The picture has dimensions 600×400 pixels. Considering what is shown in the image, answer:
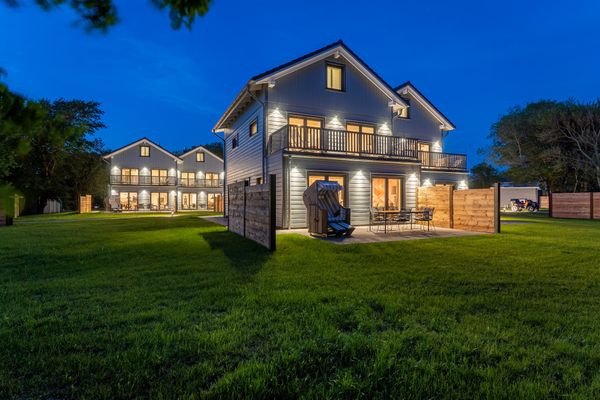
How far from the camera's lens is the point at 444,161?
2045cm

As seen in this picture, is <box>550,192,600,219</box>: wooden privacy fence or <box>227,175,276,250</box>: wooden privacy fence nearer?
<box>227,175,276,250</box>: wooden privacy fence

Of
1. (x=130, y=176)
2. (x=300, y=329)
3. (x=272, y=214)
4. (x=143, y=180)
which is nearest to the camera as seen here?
(x=300, y=329)

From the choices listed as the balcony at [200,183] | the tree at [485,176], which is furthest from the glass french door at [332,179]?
the tree at [485,176]

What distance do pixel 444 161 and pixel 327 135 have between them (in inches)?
427

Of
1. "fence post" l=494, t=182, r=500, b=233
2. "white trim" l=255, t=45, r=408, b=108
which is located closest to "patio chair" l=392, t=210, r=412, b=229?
"fence post" l=494, t=182, r=500, b=233

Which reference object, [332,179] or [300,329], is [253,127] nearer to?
[332,179]

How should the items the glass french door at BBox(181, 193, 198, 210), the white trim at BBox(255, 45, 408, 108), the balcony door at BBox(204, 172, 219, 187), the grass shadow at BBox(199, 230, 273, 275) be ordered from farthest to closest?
1. the balcony door at BBox(204, 172, 219, 187)
2. the glass french door at BBox(181, 193, 198, 210)
3. the white trim at BBox(255, 45, 408, 108)
4. the grass shadow at BBox(199, 230, 273, 275)

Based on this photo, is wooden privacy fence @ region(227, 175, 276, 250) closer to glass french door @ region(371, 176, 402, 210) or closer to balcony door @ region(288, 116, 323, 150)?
balcony door @ region(288, 116, 323, 150)

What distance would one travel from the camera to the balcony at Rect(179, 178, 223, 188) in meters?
41.3

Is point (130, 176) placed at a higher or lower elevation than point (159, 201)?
higher

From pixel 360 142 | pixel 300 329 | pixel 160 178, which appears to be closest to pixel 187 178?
pixel 160 178

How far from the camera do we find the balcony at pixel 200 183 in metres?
41.3

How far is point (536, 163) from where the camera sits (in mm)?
29203

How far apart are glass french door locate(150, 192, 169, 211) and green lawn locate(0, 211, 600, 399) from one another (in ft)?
112
